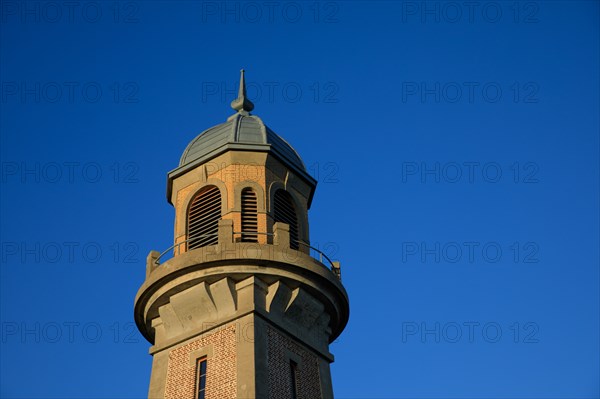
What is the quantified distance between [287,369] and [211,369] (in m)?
2.55

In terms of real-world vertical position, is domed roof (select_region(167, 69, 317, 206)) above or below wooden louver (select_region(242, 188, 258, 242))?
above

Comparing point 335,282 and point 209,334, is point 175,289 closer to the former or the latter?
point 209,334

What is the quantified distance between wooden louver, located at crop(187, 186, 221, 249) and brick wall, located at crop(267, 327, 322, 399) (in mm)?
4546

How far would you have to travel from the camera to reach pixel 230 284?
3288 centimetres

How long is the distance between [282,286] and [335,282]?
2193 mm

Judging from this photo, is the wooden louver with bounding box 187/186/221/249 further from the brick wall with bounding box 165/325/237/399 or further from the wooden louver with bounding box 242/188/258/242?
the brick wall with bounding box 165/325/237/399

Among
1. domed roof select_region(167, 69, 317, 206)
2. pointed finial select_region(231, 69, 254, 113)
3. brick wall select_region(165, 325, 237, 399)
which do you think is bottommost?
brick wall select_region(165, 325, 237, 399)

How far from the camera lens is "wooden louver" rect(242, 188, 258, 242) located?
113ft

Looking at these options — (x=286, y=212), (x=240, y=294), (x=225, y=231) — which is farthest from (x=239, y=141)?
(x=240, y=294)

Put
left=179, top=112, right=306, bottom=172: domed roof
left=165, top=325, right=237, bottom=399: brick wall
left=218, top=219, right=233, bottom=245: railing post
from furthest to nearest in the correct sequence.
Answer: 1. left=179, top=112, right=306, bottom=172: domed roof
2. left=218, top=219, right=233, bottom=245: railing post
3. left=165, top=325, right=237, bottom=399: brick wall

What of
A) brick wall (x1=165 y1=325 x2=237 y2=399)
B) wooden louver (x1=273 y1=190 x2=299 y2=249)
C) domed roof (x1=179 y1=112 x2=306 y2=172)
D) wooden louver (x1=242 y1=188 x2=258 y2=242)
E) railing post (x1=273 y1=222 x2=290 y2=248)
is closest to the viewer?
brick wall (x1=165 y1=325 x2=237 y2=399)

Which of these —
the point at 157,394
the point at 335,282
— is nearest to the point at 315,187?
the point at 335,282

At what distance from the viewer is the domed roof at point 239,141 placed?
121ft

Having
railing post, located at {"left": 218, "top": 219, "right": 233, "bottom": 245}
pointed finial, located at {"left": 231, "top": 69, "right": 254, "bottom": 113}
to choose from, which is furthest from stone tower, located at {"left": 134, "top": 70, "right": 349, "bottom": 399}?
pointed finial, located at {"left": 231, "top": 69, "right": 254, "bottom": 113}
